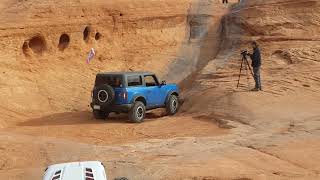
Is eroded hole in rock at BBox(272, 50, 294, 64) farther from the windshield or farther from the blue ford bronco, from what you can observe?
the windshield

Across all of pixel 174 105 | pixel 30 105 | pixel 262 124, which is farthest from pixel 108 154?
pixel 30 105

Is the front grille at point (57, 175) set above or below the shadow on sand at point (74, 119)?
above

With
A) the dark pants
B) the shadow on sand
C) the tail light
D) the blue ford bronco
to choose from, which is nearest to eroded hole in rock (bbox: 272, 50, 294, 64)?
the dark pants

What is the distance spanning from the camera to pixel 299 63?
18594 mm

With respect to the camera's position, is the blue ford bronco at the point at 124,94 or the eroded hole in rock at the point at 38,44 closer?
the blue ford bronco at the point at 124,94

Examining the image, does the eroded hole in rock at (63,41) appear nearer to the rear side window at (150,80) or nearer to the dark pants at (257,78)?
the rear side window at (150,80)

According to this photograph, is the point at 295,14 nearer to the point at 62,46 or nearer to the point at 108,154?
the point at 62,46

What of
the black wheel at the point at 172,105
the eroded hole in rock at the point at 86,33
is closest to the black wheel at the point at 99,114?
the black wheel at the point at 172,105

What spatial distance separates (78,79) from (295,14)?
9.58 meters

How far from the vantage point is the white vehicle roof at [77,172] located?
192 inches

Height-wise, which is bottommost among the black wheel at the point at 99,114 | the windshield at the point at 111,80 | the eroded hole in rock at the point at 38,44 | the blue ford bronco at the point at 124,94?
the black wheel at the point at 99,114

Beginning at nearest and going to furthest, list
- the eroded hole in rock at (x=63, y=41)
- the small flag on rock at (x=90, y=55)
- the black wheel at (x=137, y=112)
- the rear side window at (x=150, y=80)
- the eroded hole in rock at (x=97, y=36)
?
the black wheel at (x=137, y=112), the rear side window at (x=150, y=80), the eroded hole in rock at (x=63, y=41), the small flag on rock at (x=90, y=55), the eroded hole in rock at (x=97, y=36)

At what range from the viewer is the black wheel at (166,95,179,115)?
16.6 metres

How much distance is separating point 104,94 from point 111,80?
502mm
